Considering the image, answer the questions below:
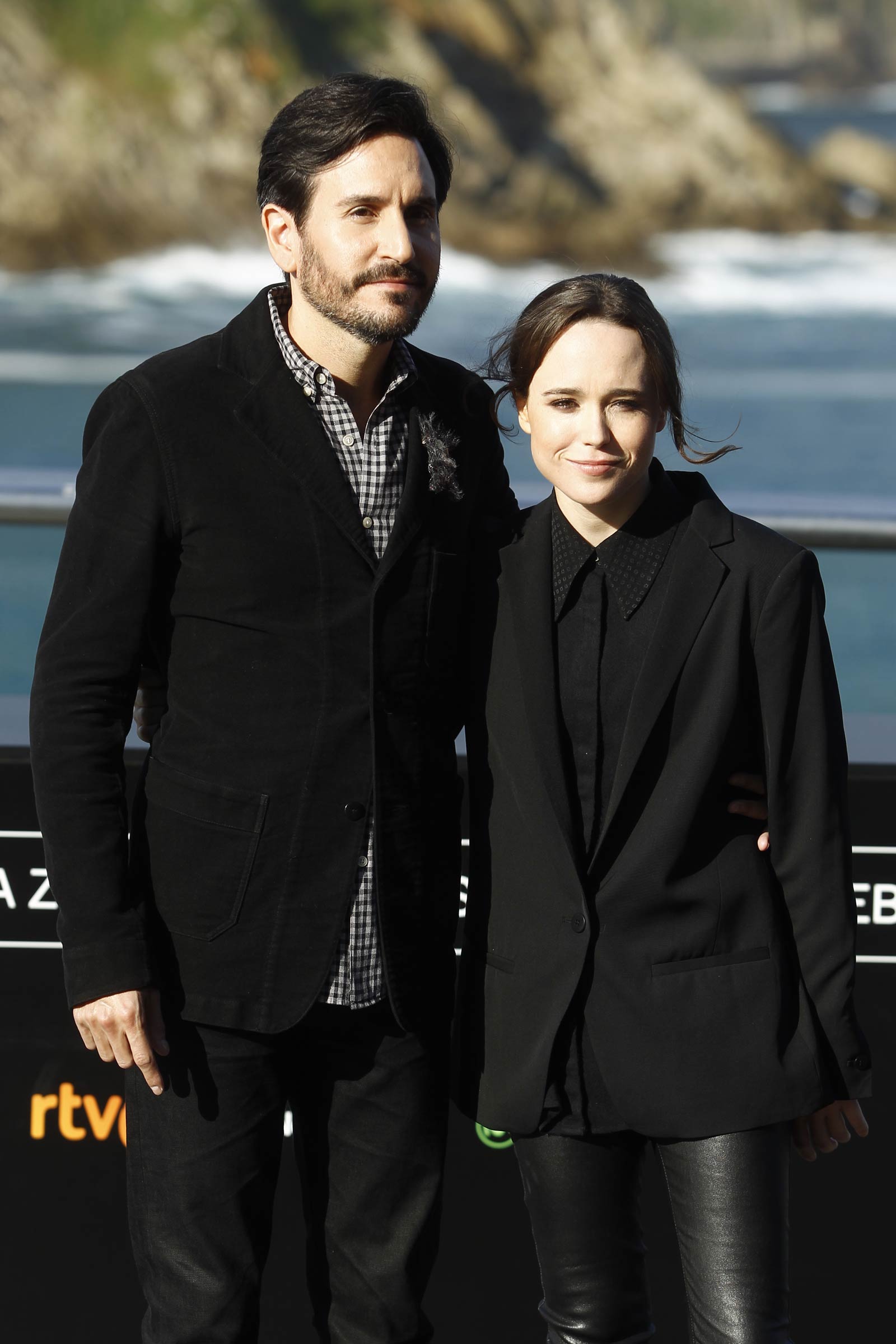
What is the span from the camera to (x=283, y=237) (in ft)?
4.76

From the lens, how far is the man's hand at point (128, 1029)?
1401 millimetres

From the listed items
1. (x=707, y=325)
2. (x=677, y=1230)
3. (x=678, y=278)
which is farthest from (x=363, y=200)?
(x=707, y=325)

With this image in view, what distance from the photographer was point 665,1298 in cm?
189

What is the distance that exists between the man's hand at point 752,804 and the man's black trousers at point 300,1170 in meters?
0.36

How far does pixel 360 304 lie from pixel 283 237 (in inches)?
4.8

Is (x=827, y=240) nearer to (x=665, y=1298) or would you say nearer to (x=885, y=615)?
(x=885, y=615)

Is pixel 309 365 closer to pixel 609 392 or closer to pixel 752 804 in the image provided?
pixel 609 392

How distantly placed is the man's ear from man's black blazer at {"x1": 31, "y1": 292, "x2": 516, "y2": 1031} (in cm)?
6

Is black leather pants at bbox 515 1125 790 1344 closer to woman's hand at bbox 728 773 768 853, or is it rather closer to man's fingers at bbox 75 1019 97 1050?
woman's hand at bbox 728 773 768 853

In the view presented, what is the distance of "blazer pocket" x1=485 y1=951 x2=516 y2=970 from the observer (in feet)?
4.70

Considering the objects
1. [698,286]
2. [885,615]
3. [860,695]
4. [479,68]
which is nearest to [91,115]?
[479,68]

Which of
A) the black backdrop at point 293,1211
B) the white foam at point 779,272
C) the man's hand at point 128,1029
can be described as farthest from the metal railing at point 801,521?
the white foam at point 779,272

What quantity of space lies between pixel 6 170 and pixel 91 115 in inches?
31.3

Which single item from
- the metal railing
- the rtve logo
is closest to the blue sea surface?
the metal railing
